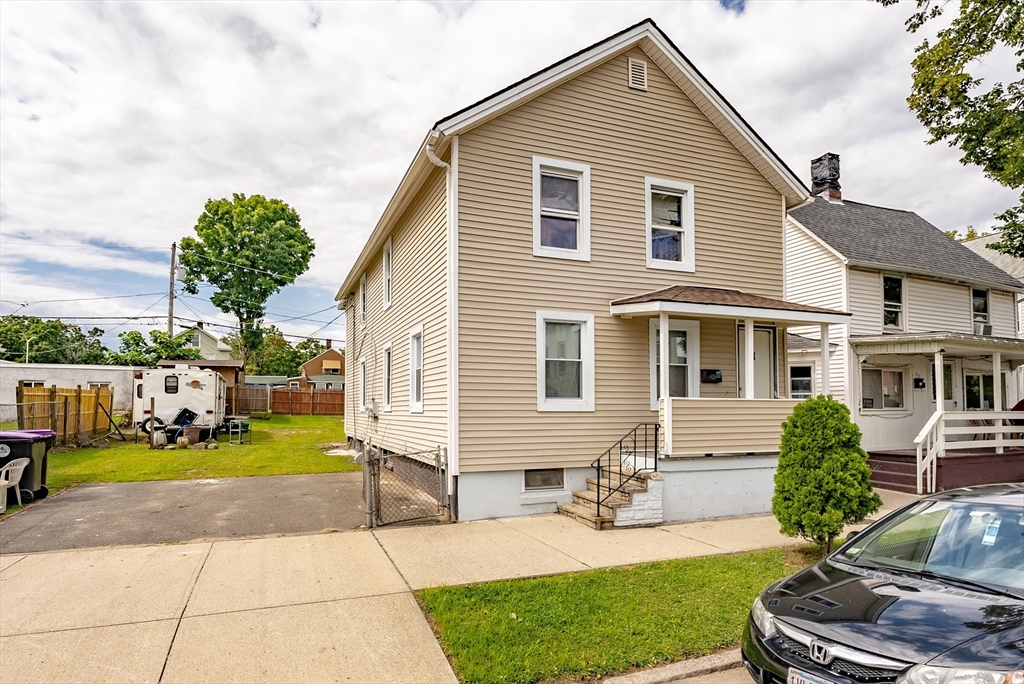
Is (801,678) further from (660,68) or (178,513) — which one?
(660,68)

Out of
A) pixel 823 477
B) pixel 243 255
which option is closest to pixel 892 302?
pixel 823 477

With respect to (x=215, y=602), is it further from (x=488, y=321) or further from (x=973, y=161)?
(x=973, y=161)

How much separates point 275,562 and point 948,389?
2096 cm

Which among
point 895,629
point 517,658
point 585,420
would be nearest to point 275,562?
point 517,658

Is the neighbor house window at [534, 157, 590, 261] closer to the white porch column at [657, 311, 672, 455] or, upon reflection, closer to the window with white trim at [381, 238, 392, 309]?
the white porch column at [657, 311, 672, 455]

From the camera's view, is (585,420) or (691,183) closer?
(585,420)

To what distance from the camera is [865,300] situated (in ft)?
58.6

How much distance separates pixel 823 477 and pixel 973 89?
12.0m

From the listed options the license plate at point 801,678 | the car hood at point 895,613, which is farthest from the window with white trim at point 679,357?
the license plate at point 801,678

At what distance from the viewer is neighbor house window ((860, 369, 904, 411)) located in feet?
58.4

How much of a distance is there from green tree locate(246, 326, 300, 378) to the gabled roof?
5109 centimetres

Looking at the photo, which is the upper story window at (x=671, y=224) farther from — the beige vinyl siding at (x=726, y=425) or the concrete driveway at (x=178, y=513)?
the concrete driveway at (x=178, y=513)

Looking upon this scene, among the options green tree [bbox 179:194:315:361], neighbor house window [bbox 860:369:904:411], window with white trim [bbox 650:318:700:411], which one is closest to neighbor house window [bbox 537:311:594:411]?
window with white trim [bbox 650:318:700:411]

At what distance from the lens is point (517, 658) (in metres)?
4.43
